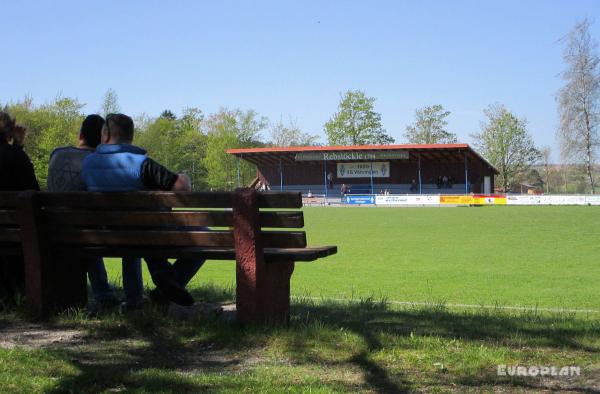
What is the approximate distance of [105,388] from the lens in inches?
139

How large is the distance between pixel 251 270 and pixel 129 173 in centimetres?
117

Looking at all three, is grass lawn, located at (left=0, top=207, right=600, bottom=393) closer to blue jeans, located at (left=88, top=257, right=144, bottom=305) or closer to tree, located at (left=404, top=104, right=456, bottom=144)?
blue jeans, located at (left=88, top=257, right=144, bottom=305)

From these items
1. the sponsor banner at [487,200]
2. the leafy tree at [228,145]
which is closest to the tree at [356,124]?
the leafy tree at [228,145]

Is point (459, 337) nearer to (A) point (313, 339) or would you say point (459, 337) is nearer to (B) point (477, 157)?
(A) point (313, 339)

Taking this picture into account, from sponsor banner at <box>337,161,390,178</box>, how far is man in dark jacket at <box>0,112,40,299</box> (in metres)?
58.9

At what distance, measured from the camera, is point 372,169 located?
211ft

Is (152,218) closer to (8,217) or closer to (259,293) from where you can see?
(259,293)

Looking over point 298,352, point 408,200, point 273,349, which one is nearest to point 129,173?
point 273,349

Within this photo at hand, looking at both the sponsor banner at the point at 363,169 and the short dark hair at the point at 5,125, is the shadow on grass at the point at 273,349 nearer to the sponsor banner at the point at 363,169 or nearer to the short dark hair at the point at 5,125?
the short dark hair at the point at 5,125

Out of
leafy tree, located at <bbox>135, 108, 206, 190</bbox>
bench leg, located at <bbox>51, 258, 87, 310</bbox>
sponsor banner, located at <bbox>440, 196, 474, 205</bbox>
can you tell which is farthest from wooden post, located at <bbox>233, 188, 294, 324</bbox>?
leafy tree, located at <bbox>135, 108, 206, 190</bbox>

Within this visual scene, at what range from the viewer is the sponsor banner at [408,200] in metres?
51.9

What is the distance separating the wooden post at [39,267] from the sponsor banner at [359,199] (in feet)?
163

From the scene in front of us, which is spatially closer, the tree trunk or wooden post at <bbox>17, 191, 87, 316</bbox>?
wooden post at <bbox>17, 191, 87, 316</bbox>

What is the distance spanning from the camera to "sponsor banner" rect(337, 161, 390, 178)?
64.1m
